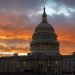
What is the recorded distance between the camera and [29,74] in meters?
125

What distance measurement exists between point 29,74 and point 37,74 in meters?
2.96

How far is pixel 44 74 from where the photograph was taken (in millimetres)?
132750

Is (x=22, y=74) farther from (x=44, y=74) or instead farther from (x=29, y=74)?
(x=44, y=74)

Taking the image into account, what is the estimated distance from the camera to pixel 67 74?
182m

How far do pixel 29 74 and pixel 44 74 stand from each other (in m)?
8.49

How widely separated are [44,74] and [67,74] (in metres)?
49.8

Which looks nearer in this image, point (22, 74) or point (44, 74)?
point (22, 74)

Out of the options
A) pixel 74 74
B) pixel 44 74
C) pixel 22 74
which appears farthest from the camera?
pixel 74 74

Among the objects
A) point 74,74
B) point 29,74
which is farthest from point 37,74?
point 74,74

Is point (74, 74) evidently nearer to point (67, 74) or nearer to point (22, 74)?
point (67, 74)

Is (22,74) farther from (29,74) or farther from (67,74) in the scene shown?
(67,74)

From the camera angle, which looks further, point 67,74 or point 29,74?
point 67,74

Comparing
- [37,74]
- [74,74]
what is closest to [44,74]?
[37,74]

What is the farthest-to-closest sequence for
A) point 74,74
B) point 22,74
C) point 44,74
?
point 74,74 < point 44,74 < point 22,74
